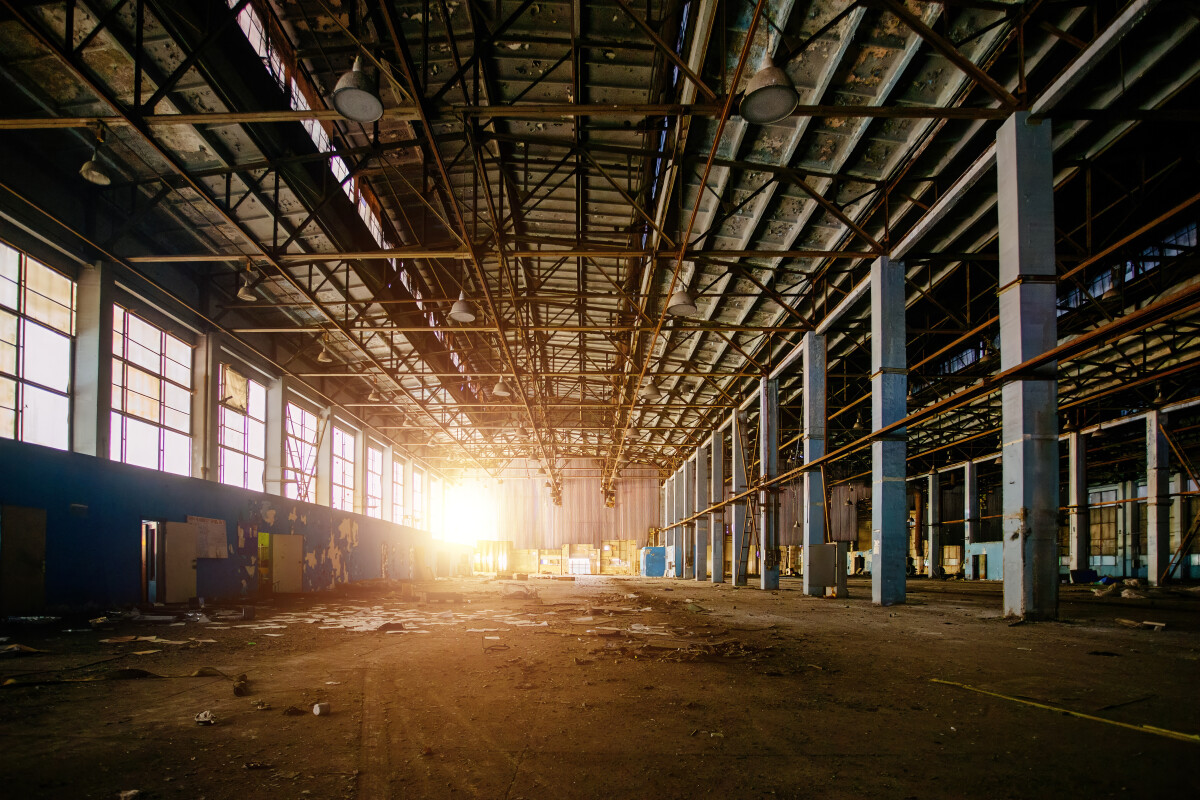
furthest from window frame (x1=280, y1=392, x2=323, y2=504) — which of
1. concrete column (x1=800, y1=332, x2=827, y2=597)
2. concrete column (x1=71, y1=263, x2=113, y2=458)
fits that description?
concrete column (x1=800, y1=332, x2=827, y2=597)

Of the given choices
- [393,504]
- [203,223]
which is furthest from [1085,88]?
[393,504]

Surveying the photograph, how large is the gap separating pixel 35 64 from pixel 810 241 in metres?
16.0

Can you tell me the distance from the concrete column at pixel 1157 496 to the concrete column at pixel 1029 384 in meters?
17.3

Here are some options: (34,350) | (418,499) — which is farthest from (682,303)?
(418,499)

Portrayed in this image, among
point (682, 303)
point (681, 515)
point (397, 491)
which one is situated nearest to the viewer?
point (682, 303)

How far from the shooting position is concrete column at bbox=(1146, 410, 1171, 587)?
70.4ft

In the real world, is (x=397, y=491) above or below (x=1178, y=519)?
above

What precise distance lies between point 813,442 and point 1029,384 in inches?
365

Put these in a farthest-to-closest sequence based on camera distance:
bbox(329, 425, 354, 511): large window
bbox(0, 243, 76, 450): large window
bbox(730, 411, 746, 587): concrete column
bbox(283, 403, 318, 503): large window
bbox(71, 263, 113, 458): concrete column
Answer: bbox(329, 425, 354, 511): large window
bbox(730, 411, 746, 587): concrete column
bbox(283, 403, 318, 503): large window
bbox(71, 263, 113, 458): concrete column
bbox(0, 243, 76, 450): large window

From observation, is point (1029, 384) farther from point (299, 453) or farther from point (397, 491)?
point (397, 491)

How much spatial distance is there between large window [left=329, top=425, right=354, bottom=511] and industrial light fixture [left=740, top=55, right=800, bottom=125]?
995 inches

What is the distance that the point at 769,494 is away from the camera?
2127 cm

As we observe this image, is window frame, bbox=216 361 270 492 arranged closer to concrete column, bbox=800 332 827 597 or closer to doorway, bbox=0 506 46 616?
doorway, bbox=0 506 46 616

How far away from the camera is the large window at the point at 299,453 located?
23.8 m
